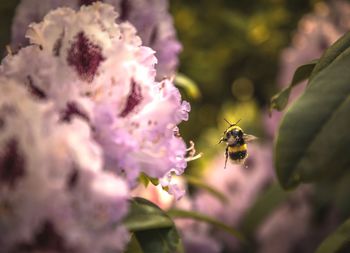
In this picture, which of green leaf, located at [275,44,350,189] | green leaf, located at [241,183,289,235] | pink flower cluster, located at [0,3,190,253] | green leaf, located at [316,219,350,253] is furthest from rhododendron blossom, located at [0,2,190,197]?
green leaf, located at [241,183,289,235]

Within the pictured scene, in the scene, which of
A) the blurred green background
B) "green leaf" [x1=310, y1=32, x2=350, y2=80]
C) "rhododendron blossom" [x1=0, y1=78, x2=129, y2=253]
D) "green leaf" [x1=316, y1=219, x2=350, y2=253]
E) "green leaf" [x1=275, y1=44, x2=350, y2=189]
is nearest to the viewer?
"rhododendron blossom" [x1=0, y1=78, x2=129, y2=253]

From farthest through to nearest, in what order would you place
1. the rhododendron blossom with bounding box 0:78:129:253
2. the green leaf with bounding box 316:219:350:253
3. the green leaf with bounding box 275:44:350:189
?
the green leaf with bounding box 316:219:350:253 < the green leaf with bounding box 275:44:350:189 < the rhododendron blossom with bounding box 0:78:129:253

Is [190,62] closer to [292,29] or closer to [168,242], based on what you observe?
[292,29]

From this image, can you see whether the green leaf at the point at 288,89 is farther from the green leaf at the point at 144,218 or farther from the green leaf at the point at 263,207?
the green leaf at the point at 263,207

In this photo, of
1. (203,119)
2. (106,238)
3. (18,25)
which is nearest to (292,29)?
(203,119)

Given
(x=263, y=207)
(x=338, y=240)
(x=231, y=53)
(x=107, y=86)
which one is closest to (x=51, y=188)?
(x=107, y=86)

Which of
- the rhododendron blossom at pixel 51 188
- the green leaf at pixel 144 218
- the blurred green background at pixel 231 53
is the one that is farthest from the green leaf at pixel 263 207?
the rhododendron blossom at pixel 51 188

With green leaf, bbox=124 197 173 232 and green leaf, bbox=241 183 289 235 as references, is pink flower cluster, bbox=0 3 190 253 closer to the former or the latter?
green leaf, bbox=124 197 173 232
